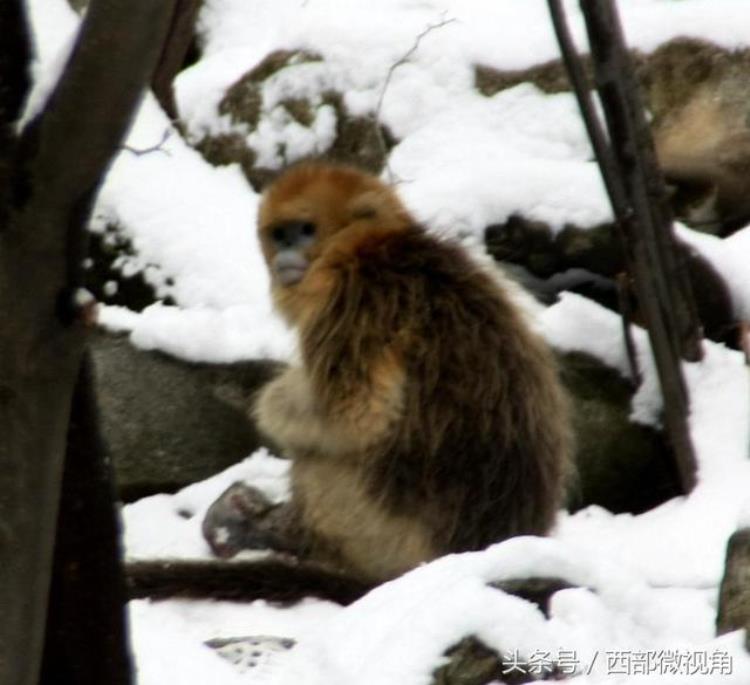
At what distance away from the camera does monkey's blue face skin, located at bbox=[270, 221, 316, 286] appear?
18.3 feet

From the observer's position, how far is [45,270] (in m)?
2.65

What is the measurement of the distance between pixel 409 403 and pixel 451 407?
0.13 metres

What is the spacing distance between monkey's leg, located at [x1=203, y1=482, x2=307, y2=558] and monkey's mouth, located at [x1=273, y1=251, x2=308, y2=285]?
717 millimetres

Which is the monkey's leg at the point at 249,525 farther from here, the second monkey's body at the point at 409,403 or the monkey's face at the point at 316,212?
the monkey's face at the point at 316,212

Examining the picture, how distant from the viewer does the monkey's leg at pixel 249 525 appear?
5680 millimetres

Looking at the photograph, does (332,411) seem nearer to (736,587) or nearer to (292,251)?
(292,251)

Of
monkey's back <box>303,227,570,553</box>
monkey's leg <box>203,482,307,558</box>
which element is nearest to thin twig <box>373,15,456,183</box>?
monkey's leg <box>203,482,307,558</box>

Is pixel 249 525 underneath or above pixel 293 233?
underneath

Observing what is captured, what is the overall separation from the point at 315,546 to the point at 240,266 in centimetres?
202

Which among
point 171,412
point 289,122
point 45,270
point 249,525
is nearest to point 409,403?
point 249,525

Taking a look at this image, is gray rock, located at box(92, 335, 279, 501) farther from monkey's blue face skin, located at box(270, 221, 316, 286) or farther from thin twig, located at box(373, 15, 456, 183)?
thin twig, located at box(373, 15, 456, 183)

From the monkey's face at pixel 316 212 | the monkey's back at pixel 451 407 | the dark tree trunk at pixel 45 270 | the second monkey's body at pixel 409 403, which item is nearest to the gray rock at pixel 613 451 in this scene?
the second monkey's body at pixel 409 403

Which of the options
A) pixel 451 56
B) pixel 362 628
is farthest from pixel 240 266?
pixel 362 628

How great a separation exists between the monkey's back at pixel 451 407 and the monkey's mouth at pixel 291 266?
224 mm
